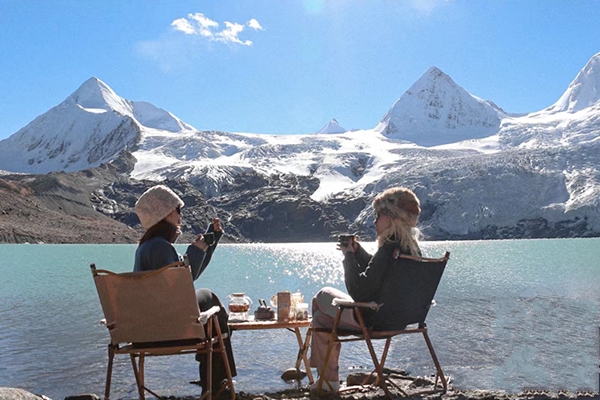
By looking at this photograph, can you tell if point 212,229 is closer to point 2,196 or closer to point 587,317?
point 587,317

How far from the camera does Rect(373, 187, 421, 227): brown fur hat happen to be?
693 cm

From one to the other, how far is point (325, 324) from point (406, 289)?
98 cm

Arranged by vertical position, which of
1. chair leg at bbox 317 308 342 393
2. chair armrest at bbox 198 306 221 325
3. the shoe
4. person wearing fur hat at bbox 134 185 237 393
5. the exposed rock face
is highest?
person wearing fur hat at bbox 134 185 237 393

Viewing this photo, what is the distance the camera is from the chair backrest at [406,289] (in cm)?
679

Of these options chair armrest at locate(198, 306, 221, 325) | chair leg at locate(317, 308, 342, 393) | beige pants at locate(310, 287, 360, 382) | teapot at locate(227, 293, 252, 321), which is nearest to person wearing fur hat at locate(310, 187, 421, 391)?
beige pants at locate(310, 287, 360, 382)

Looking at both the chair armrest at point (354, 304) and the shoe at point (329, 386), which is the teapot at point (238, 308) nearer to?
the shoe at point (329, 386)

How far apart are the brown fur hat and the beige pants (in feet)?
3.42

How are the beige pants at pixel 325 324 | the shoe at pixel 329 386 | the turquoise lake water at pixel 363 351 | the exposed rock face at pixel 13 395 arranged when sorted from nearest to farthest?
the exposed rock face at pixel 13 395
the beige pants at pixel 325 324
the shoe at pixel 329 386
the turquoise lake water at pixel 363 351

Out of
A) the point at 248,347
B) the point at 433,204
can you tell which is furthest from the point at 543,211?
the point at 248,347

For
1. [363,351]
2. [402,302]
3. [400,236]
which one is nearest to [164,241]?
[400,236]

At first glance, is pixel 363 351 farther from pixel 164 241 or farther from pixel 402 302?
pixel 164 241

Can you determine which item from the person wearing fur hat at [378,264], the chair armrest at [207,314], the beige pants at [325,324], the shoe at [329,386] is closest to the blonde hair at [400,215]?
the person wearing fur hat at [378,264]

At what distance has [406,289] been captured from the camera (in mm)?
6906

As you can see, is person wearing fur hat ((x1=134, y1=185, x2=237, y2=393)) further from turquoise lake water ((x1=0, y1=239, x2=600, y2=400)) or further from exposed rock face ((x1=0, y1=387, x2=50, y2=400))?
A: turquoise lake water ((x1=0, y1=239, x2=600, y2=400))
